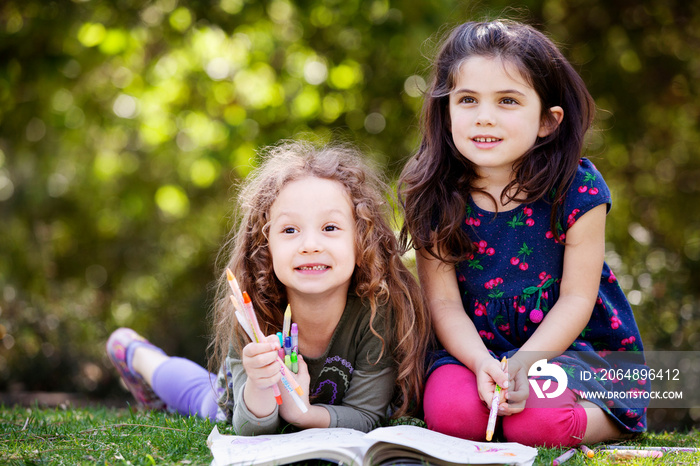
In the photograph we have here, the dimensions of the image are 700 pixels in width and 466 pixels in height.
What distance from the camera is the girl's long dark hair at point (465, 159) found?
2191mm

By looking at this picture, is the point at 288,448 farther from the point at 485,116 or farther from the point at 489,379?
the point at 485,116

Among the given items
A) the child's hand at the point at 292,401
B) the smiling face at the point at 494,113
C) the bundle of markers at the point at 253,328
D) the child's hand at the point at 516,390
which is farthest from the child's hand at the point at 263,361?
the smiling face at the point at 494,113

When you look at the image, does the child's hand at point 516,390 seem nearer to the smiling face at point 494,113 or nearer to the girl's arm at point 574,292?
the girl's arm at point 574,292

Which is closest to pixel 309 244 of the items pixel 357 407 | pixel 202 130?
pixel 357 407

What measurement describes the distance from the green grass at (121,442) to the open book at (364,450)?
8 cm

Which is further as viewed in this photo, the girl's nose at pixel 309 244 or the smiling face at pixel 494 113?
the smiling face at pixel 494 113

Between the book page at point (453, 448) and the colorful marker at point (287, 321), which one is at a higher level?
the colorful marker at point (287, 321)

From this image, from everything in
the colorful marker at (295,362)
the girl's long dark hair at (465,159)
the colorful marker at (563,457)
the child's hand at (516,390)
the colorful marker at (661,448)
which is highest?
the girl's long dark hair at (465,159)

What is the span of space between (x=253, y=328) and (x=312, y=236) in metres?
0.34

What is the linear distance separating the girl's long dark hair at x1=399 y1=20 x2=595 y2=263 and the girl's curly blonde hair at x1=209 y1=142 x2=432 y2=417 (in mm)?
171

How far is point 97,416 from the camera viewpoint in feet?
7.97

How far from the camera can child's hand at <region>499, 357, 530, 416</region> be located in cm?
197

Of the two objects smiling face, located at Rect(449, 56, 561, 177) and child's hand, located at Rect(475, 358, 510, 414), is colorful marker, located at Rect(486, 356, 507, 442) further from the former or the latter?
smiling face, located at Rect(449, 56, 561, 177)

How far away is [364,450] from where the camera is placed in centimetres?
161
